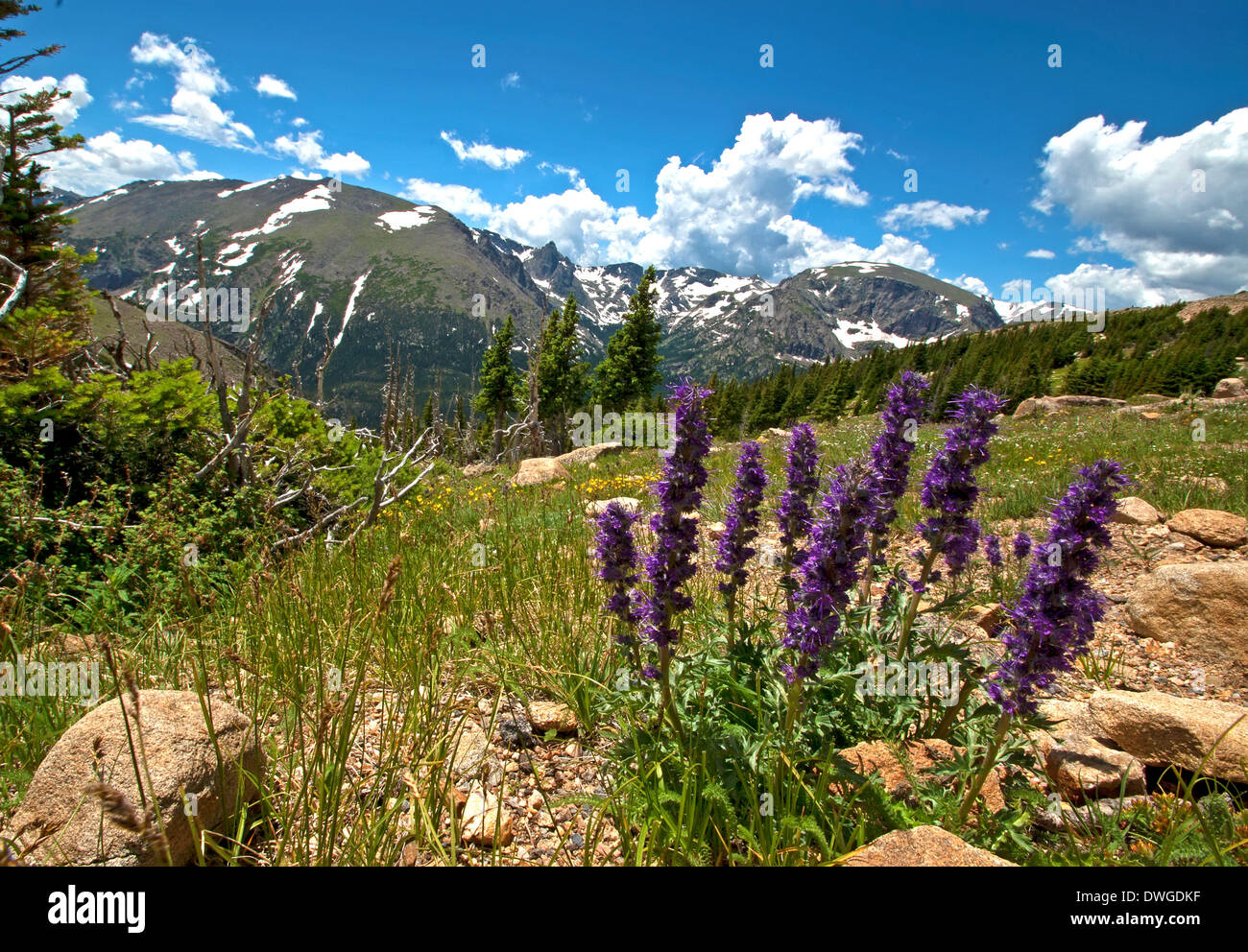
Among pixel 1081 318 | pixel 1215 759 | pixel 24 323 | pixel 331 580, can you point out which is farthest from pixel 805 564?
pixel 1081 318

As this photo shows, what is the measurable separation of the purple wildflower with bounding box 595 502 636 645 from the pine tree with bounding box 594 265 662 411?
125 feet

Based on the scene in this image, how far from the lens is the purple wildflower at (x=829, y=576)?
9.16 ft

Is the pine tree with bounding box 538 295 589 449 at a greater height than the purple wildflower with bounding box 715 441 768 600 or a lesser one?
greater

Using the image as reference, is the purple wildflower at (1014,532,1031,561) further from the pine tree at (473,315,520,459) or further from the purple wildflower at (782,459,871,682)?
the pine tree at (473,315,520,459)

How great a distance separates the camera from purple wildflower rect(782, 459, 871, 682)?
279 centimetres

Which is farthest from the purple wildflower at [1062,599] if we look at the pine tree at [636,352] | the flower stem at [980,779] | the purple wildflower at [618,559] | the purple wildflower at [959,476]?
the pine tree at [636,352]

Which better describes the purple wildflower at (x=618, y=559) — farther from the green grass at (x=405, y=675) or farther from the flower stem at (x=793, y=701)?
the flower stem at (x=793, y=701)

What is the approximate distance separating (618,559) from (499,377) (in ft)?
169

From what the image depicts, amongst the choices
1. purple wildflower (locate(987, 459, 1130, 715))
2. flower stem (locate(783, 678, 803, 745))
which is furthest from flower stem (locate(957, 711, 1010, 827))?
flower stem (locate(783, 678, 803, 745))

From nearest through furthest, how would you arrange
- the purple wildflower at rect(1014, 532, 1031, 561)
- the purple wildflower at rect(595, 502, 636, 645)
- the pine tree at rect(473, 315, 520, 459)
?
1. the purple wildflower at rect(595, 502, 636, 645)
2. the purple wildflower at rect(1014, 532, 1031, 561)
3. the pine tree at rect(473, 315, 520, 459)

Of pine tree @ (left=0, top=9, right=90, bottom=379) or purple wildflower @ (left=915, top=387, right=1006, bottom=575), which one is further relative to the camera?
pine tree @ (left=0, top=9, right=90, bottom=379)
